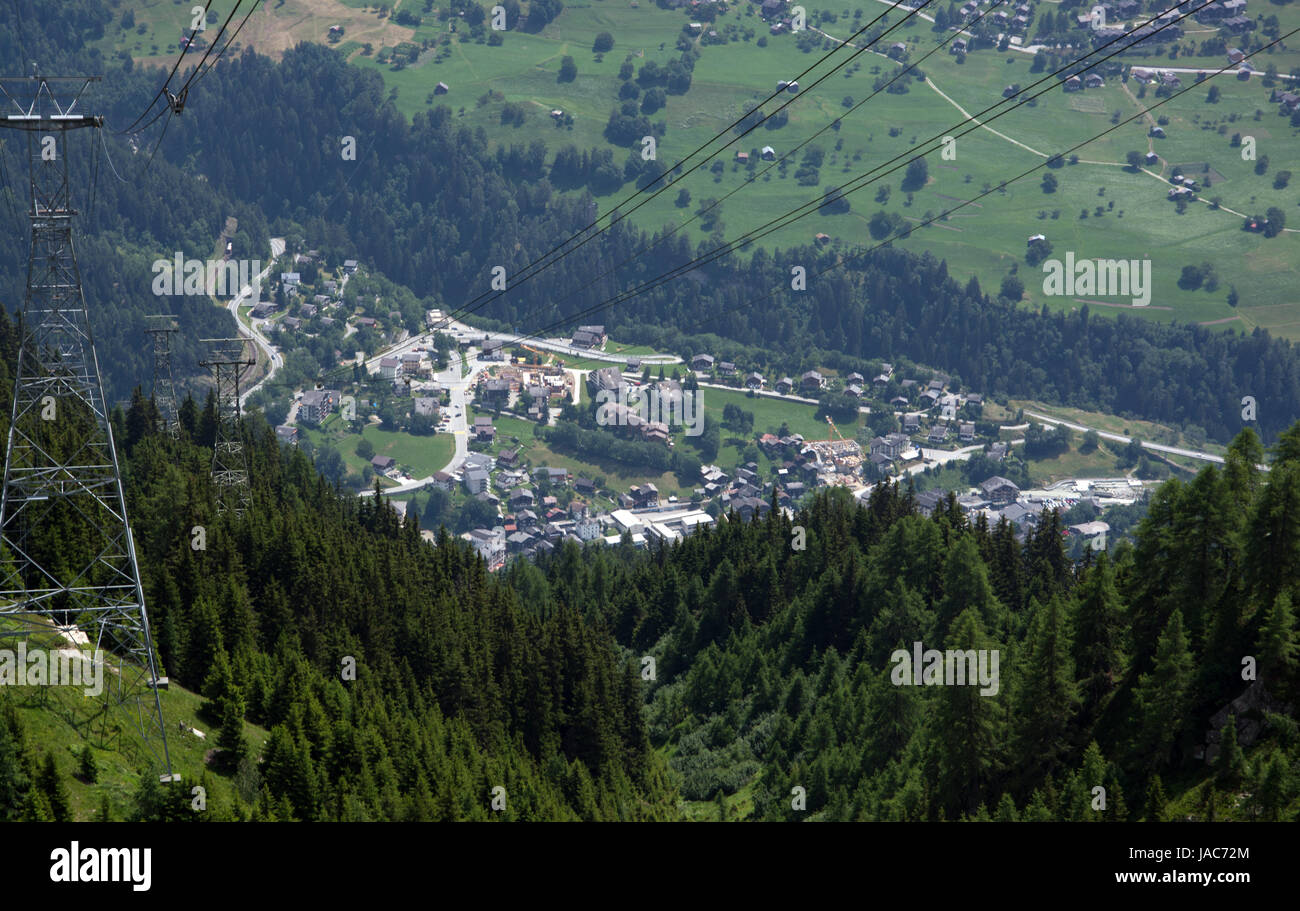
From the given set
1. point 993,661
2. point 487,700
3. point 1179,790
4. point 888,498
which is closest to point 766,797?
point 993,661

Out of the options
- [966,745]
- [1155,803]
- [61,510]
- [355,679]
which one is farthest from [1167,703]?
[61,510]

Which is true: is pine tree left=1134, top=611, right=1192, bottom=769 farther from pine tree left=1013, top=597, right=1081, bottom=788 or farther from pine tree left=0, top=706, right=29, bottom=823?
pine tree left=0, top=706, right=29, bottom=823

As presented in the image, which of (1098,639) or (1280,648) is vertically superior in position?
(1280,648)

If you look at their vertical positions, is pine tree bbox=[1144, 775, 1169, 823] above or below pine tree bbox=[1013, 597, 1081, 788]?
below

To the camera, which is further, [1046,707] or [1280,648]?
[1046,707]

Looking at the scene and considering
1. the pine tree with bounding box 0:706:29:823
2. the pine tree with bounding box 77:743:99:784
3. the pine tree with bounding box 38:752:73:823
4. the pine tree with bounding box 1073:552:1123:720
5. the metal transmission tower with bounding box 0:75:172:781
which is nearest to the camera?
the pine tree with bounding box 0:706:29:823

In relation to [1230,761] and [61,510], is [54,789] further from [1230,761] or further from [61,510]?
[1230,761]

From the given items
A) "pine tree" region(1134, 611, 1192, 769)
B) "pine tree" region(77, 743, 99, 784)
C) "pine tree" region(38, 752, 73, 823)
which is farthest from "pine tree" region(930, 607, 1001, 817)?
"pine tree" region(38, 752, 73, 823)

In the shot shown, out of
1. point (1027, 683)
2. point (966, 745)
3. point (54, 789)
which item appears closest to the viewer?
point (54, 789)

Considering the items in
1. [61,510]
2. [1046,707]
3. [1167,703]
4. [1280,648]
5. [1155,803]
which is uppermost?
[61,510]
